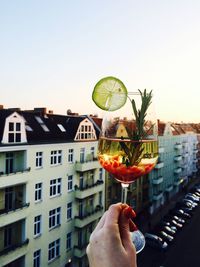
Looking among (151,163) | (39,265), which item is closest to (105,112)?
(151,163)

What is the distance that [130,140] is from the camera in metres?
2.23

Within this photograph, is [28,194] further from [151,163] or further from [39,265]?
[151,163]

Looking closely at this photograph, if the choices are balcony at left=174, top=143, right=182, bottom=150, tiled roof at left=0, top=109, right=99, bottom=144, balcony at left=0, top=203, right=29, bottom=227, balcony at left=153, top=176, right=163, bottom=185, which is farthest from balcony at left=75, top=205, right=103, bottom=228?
balcony at left=174, top=143, right=182, bottom=150

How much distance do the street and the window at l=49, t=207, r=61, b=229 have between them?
21.9 ft

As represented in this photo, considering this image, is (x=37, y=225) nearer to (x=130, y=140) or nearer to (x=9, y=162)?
(x=9, y=162)

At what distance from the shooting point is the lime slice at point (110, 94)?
2.39 metres

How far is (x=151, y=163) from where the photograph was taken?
7.70ft

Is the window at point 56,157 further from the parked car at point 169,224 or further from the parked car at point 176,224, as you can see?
the parked car at point 176,224

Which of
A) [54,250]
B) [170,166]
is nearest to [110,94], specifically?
[54,250]

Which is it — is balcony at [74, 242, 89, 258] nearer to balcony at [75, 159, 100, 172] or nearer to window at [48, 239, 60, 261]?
window at [48, 239, 60, 261]

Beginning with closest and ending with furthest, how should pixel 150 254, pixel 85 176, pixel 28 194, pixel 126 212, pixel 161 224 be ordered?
1. pixel 126 212
2. pixel 28 194
3. pixel 85 176
4. pixel 150 254
5. pixel 161 224

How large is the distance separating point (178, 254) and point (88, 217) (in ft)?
25.8

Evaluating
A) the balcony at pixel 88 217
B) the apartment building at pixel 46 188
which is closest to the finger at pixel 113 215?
the apartment building at pixel 46 188

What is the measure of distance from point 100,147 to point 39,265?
55.2 ft
